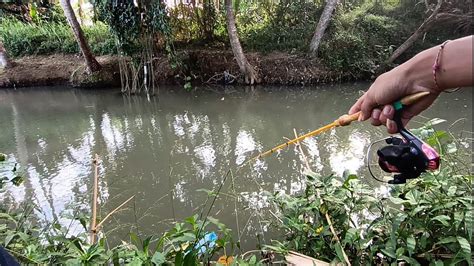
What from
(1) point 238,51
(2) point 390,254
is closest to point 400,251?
(2) point 390,254

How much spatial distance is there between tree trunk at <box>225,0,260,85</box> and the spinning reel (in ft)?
21.0

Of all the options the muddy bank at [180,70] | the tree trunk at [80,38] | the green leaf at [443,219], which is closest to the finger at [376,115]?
the green leaf at [443,219]

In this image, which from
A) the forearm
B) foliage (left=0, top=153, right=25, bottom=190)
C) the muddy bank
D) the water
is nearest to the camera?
the forearm

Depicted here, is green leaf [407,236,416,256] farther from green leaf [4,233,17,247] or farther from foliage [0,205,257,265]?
green leaf [4,233,17,247]

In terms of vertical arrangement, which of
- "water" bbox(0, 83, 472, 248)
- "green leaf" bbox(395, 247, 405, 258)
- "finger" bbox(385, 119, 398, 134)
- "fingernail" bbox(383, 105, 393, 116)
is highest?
"fingernail" bbox(383, 105, 393, 116)

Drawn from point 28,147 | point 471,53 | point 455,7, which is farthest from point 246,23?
point 471,53

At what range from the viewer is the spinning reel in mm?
1094

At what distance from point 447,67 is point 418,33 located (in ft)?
24.1

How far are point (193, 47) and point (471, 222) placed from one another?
7878mm

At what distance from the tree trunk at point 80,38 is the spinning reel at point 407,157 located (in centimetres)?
762

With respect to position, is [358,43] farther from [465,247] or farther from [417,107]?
[417,107]

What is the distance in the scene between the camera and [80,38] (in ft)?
25.7

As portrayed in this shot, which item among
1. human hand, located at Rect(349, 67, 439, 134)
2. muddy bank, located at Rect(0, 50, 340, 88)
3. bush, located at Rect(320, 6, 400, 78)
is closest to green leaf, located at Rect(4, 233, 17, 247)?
human hand, located at Rect(349, 67, 439, 134)

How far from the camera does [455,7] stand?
7531mm
